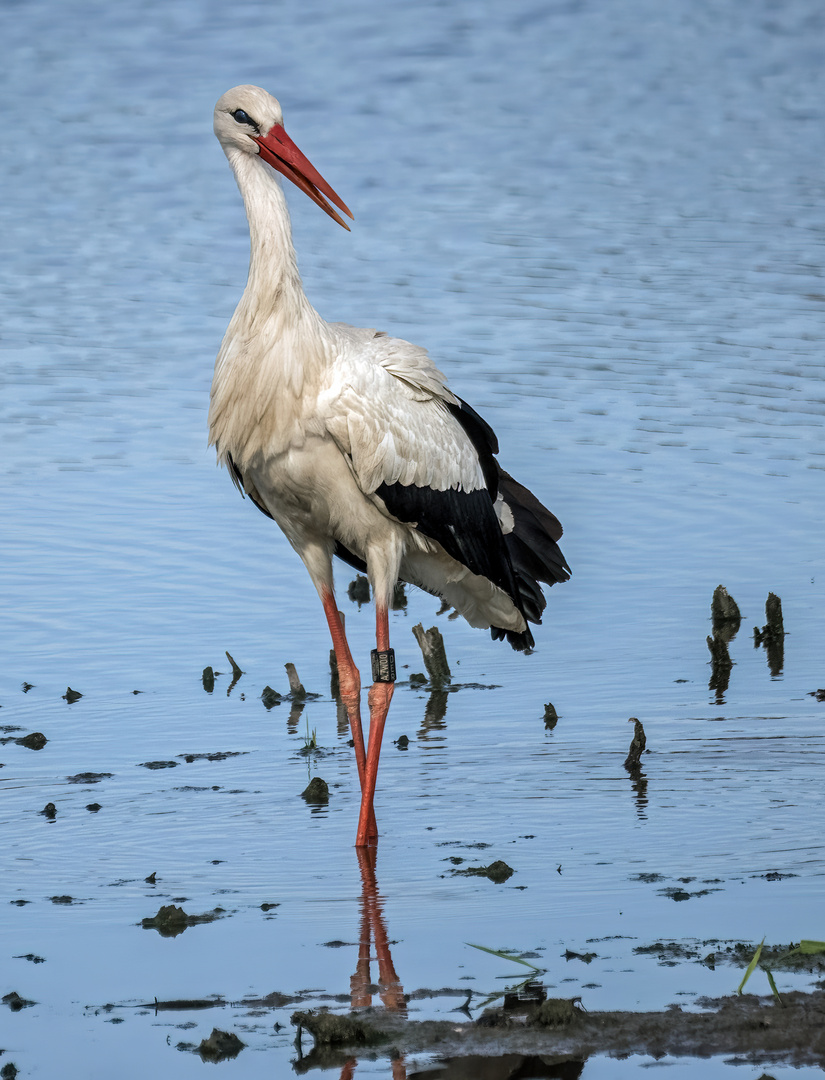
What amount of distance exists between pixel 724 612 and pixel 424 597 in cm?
206

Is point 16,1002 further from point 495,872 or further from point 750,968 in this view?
point 750,968

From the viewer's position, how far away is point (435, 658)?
29.5ft

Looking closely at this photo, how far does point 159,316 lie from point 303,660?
9414 millimetres

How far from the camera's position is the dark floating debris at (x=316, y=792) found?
7.36 meters

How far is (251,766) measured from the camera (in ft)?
25.5

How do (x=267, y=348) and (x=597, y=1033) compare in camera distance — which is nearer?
(x=597, y=1033)

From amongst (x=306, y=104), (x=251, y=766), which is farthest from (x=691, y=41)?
(x=251, y=766)

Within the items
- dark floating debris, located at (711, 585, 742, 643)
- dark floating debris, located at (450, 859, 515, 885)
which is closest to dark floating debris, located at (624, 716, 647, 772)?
dark floating debris, located at (450, 859, 515, 885)

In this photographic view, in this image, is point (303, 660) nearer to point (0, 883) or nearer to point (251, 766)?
point (251, 766)

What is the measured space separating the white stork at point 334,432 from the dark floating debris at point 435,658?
122cm

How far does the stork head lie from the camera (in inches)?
277

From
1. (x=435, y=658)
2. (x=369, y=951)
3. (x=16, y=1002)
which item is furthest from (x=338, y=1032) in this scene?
(x=435, y=658)

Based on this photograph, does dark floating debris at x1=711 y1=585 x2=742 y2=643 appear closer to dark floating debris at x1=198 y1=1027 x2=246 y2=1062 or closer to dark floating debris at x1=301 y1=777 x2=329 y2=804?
dark floating debris at x1=301 y1=777 x2=329 y2=804

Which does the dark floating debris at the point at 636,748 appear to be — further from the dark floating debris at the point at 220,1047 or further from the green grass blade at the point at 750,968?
the dark floating debris at the point at 220,1047
